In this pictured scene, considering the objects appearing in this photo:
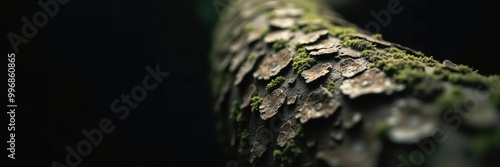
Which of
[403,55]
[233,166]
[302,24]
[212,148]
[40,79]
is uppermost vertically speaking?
[40,79]

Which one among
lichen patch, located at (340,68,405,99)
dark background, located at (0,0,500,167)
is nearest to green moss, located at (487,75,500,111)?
lichen patch, located at (340,68,405,99)

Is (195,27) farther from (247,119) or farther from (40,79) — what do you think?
(247,119)

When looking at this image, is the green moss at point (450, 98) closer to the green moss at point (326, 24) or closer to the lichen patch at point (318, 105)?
the lichen patch at point (318, 105)

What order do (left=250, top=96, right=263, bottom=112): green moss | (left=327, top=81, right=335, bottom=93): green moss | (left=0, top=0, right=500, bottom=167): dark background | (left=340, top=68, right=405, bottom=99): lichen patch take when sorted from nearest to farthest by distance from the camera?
(left=340, top=68, right=405, bottom=99): lichen patch < (left=327, top=81, right=335, bottom=93): green moss < (left=250, top=96, right=263, bottom=112): green moss < (left=0, top=0, right=500, bottom=167): dark background

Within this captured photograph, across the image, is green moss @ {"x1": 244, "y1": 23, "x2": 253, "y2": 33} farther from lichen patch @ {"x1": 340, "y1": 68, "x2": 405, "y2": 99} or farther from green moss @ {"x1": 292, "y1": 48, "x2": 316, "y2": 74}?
lichen patch @ {"x1": 340, "y1": 68, "x2": 405, "y2": 99}

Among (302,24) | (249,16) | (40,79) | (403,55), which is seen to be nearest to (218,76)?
(249,16)
